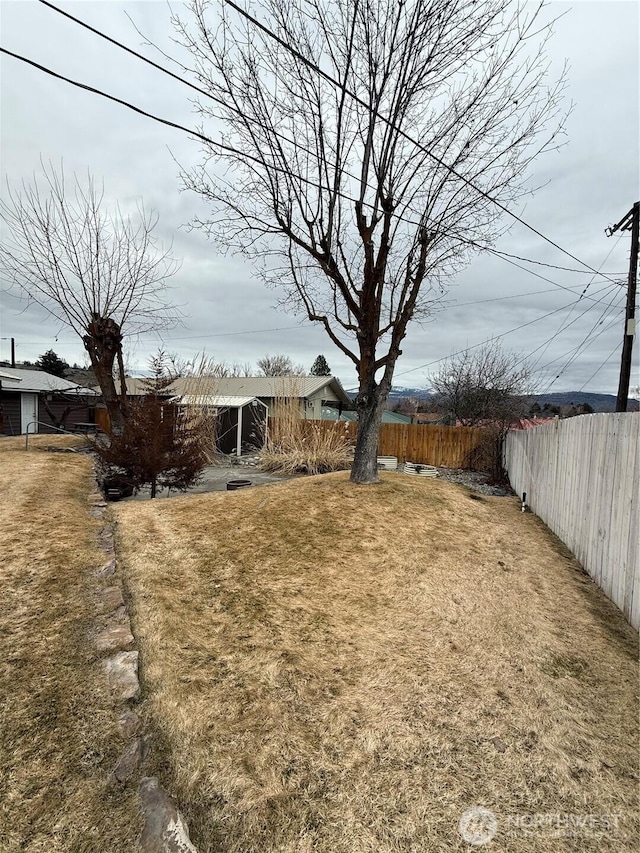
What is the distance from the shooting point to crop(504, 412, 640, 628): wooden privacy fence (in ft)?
10.3

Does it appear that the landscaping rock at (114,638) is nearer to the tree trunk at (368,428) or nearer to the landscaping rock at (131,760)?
the landscaping rock at (131,760)

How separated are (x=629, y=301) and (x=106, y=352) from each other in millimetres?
12552

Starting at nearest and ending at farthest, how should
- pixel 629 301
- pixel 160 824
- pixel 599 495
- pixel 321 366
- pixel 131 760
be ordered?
pixel 160 824 → pixel 131 760 → pixel 599 495 → pixel 629 301 → pixel 321 366

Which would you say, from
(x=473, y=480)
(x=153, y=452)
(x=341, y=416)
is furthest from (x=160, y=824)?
(x=341, y=416)

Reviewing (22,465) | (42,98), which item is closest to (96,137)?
(42,98)

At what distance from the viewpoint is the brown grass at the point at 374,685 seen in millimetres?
1578

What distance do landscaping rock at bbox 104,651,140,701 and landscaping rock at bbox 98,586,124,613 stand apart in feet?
1.89

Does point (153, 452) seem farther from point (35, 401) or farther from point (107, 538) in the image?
point (35, 401)

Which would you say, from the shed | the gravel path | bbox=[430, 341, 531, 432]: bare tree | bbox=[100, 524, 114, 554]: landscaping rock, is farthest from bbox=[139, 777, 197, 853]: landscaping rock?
bbox=[430, 341, 531, 432]: bare tree

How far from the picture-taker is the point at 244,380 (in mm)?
20766

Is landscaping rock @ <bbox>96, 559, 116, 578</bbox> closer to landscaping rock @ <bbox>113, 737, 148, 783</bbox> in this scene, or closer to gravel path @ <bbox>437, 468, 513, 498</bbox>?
landscaping rock @ <bbox>113, 737, 148, 783</bbox>

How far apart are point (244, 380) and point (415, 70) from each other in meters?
16.8

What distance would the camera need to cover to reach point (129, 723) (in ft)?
6.02

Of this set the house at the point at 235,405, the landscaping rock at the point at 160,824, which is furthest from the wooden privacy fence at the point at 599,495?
the house at the point at 235,405
